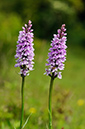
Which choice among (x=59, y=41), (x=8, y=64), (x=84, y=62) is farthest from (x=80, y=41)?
(x=59, y=41)

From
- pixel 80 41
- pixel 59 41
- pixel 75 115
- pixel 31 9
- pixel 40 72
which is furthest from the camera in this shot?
pixel 80 41

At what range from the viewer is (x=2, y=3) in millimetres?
20266

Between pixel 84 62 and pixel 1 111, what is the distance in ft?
36.4

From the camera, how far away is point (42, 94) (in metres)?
8.88

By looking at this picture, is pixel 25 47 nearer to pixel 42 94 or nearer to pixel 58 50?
pixel 58 50

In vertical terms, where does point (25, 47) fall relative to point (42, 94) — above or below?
above

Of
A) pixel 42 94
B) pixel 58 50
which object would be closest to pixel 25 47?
pixel 58 50

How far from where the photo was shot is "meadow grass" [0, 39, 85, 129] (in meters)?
4.81

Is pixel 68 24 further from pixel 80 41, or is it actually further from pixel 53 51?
pixel 53 51

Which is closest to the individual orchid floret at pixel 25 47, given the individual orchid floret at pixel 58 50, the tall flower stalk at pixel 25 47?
the tall flower stalk at pixel 25 47

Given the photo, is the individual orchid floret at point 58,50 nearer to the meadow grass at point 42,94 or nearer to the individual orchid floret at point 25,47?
the individual orchid floret at point 25,47

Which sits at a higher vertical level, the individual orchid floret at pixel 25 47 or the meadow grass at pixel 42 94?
the individual orchid floret at pixel 25 47

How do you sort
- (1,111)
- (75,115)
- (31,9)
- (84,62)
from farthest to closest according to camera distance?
(31,9) → (84,62) → (75,115) → (1,111)

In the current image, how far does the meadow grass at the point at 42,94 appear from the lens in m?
4.81
